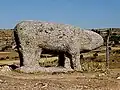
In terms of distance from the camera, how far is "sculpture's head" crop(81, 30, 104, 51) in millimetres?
22234

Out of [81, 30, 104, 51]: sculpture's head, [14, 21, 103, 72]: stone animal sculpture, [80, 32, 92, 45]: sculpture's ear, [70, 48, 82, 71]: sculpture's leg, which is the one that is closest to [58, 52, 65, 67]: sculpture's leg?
[14, 21, 103, 72]: stone animal sculpture

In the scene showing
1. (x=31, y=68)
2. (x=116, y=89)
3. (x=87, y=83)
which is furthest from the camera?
(x=31, y=68)

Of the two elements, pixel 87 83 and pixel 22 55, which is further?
pixel 22 55

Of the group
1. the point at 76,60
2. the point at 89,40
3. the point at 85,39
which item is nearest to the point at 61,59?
the point at 76,60

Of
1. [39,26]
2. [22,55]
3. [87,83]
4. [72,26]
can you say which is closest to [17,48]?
[22,55]

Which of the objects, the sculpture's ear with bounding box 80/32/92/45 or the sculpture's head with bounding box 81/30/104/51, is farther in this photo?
the sculpture's head with bounding box 81/30/104/51

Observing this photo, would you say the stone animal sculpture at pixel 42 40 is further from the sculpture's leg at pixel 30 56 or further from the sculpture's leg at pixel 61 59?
the sculpture's leg at pixel 61 59

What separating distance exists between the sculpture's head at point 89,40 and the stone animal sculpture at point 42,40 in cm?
33

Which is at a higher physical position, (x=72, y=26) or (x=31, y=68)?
(x=72, y=26)

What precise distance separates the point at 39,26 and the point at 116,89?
8302 mm

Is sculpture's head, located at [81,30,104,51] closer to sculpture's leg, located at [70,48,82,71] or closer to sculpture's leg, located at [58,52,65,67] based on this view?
sculpture's leg, located at [70,48,82,71]

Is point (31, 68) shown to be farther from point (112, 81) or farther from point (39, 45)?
point (112, 81)

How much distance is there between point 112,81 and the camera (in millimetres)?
16234

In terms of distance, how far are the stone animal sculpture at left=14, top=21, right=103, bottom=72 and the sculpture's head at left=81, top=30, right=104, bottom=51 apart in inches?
12.9
